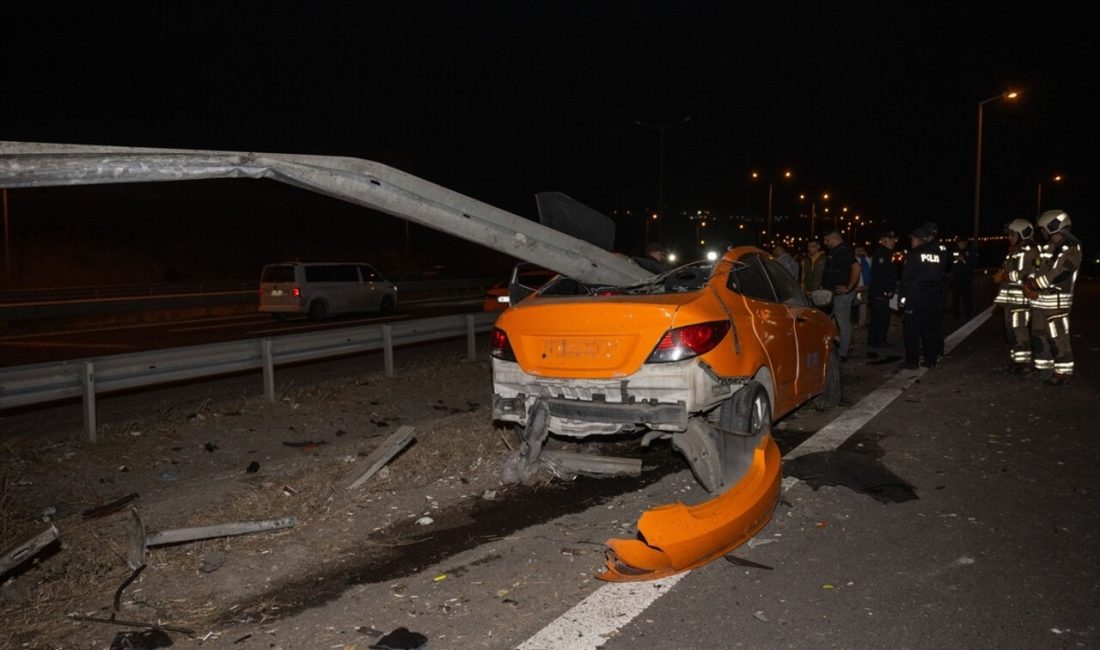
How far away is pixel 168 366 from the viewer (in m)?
8.01

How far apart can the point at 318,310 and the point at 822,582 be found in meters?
20.7

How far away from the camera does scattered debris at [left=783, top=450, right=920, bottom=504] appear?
5484mm

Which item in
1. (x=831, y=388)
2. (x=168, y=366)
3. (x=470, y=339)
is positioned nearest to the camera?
(x=168, y=366)

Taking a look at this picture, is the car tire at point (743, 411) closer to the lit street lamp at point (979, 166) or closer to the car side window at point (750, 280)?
the car side window at point (750, 280)

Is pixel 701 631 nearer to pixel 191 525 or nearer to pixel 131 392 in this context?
pixel 191 525

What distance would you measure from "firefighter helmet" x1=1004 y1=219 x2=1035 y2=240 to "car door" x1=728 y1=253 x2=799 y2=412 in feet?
18.0

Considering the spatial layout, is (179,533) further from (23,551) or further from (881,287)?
(881,287)

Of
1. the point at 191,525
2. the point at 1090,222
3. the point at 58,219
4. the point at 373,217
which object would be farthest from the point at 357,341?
the point at 1090,222

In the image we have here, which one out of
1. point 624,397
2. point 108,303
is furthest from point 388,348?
point 108,303

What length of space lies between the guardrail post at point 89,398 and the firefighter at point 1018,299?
1040 cm

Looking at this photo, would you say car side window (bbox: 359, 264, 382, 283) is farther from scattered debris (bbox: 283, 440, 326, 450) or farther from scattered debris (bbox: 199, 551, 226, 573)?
scattered debris (bbox: 199, 551, 226, 573)

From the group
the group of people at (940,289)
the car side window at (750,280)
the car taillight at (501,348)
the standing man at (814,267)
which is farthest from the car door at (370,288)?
the car taillight at (501,348)

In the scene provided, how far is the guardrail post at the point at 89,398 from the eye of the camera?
7085mm

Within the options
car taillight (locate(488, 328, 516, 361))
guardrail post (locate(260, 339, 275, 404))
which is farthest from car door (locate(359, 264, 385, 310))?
car taillight (locate(488, 328, 516, 361))
